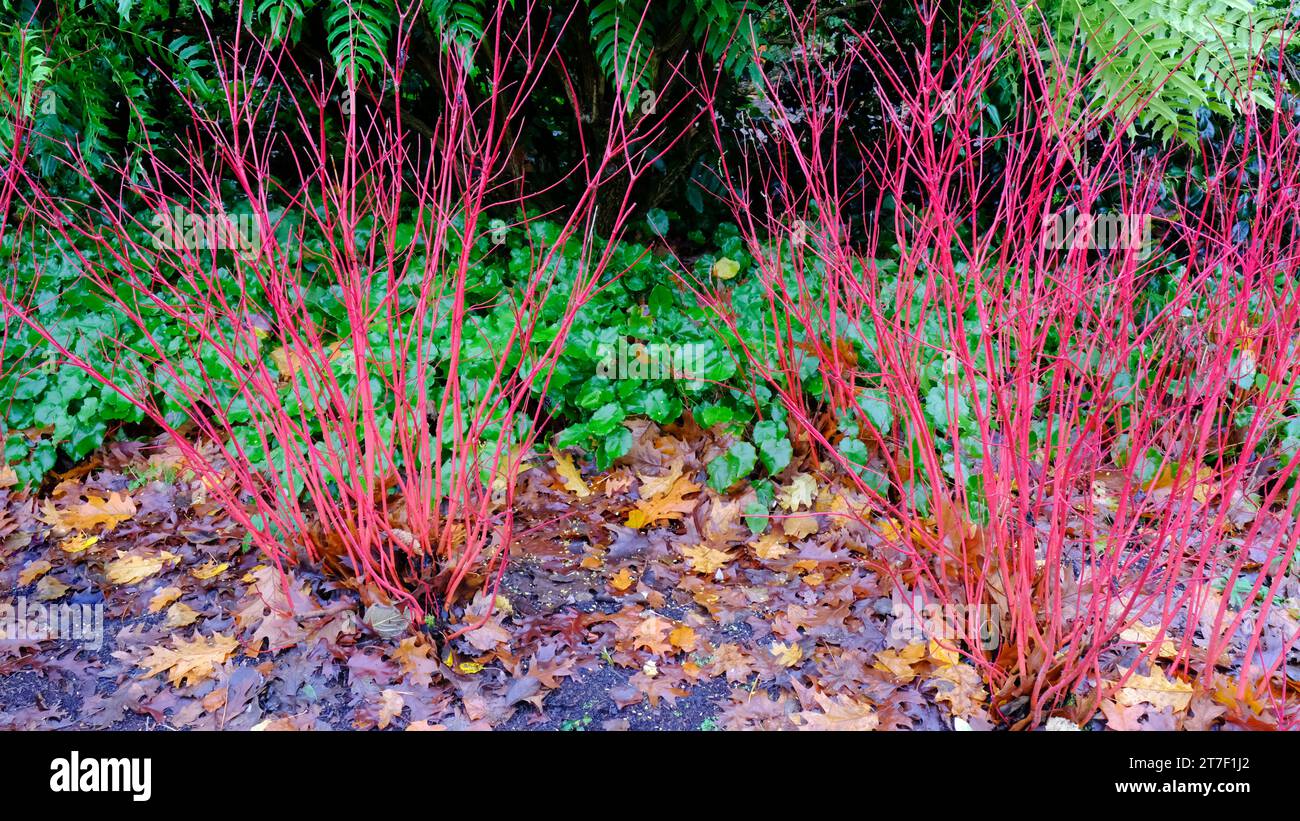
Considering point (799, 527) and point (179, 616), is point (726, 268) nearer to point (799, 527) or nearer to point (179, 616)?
point (799, 527)

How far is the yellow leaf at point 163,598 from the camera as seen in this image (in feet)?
8.32

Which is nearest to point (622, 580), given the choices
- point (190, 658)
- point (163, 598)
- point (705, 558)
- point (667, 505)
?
point (705, 558)

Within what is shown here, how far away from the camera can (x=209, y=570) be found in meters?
2.67

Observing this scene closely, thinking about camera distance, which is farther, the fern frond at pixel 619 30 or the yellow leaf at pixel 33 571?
the fern frond at pixel 619 30

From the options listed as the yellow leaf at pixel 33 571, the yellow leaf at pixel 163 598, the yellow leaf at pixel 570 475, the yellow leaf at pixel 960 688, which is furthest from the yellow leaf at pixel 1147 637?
the yellow leaf at pixel 33 571

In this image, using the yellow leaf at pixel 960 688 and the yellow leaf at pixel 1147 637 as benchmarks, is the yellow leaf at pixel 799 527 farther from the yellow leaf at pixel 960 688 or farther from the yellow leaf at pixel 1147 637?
the yellow leaf at pixel 1147 637

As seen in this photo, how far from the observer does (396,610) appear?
234cm

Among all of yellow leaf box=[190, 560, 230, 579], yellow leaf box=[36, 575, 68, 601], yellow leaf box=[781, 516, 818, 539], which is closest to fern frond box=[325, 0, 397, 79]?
yellow leaf box=[190, 560, 230, 579]

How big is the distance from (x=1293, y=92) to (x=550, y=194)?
3328 millimetres

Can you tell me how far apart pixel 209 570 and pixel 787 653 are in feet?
5.64

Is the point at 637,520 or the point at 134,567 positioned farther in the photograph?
the point at 637,520

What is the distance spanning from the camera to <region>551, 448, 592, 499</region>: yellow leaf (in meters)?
3.06

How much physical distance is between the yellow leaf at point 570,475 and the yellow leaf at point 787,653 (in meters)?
0.93

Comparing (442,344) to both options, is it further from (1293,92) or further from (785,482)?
(1293,92)
